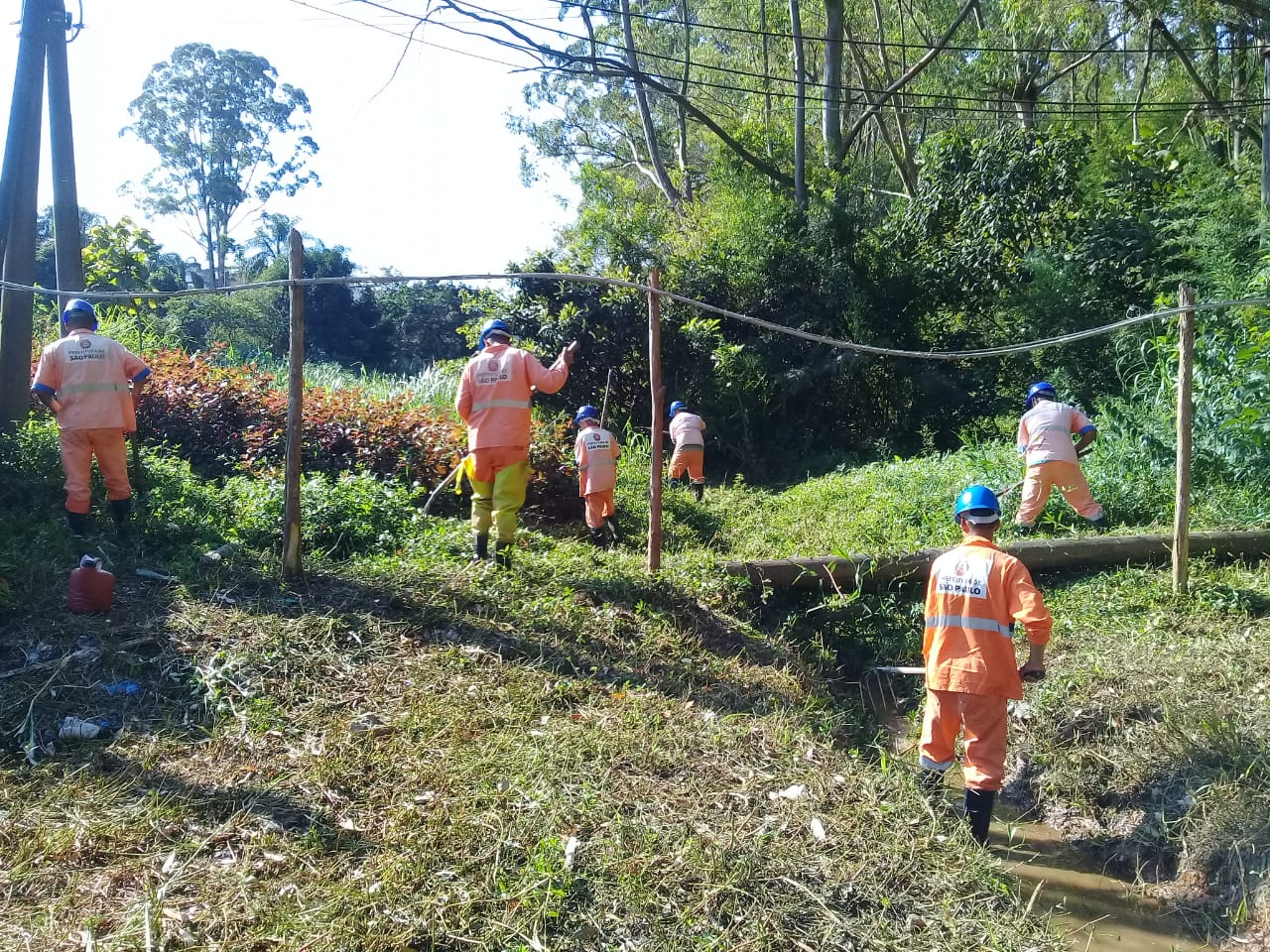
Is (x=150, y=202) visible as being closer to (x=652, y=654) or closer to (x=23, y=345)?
(x=23, y=345)

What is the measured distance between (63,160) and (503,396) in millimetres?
5262

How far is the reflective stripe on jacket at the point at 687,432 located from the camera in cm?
1131

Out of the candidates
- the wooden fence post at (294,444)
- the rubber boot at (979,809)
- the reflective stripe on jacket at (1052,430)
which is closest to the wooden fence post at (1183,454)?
the reflective stripe on jacket at (1052,430)

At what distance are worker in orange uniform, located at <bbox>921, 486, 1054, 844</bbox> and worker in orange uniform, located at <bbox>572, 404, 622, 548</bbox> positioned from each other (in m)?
4.60

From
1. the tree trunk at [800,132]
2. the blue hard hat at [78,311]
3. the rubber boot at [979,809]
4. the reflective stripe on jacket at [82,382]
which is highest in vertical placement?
the tree trunk at [800,132]

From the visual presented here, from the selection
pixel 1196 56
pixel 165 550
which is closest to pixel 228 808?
pixel 165 550

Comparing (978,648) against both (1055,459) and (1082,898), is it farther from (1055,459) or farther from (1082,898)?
(1055,459)

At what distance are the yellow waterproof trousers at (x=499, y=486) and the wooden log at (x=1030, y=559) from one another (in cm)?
166

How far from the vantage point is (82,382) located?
6.46 m

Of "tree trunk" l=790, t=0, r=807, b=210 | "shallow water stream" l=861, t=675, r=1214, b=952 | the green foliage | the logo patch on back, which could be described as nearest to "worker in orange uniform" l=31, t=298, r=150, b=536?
the green foliage

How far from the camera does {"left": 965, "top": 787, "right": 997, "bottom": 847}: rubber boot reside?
4391 mm

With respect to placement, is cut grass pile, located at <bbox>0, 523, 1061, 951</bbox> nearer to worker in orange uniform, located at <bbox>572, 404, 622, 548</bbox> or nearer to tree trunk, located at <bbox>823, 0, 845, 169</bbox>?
worker in orange uniform, located at <bbox>572, 404, 622, 548</bbox>

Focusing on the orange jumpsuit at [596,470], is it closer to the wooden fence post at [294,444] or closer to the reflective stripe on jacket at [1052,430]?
the wooden fence post at [294,444]

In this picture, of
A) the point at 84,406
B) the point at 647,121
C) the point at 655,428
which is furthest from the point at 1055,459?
the point at 647,121
